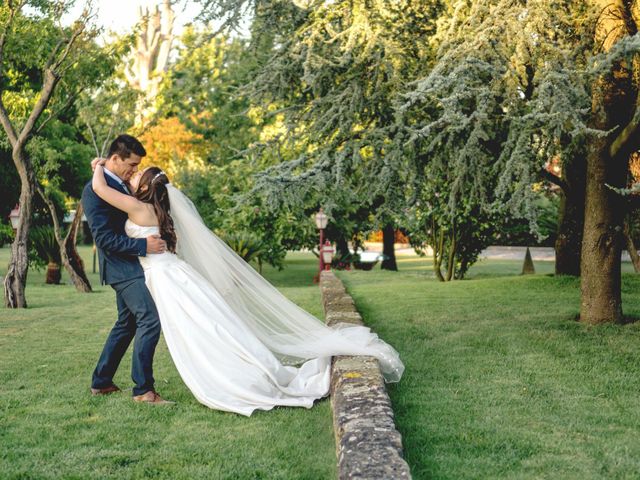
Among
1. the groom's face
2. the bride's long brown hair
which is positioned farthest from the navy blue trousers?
the groom's face

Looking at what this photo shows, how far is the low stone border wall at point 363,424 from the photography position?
13.9ft

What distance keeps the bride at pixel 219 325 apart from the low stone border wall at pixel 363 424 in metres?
0.30

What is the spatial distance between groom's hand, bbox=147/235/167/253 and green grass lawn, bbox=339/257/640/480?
90.8 inches

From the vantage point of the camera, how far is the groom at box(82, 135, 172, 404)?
21.2 feet

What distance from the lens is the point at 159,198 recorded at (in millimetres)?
6797

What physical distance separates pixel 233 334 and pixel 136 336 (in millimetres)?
800

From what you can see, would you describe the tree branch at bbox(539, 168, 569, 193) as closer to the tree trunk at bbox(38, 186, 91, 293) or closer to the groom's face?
the groom's face

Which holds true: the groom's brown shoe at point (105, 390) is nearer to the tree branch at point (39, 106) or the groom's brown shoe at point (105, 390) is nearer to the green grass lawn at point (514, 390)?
the green grass lawn at point (514, 390)

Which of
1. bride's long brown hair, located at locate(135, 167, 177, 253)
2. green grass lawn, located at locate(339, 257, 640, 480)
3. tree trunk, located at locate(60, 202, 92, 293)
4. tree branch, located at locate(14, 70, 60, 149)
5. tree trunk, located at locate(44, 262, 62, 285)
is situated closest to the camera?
green grass lawn, located at locate(339, 257, 640, 480)

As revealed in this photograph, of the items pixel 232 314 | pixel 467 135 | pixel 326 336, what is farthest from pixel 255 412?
pixel 467 135

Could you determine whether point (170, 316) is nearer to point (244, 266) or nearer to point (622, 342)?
point (244, 266)

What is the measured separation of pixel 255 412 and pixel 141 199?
207 centimetres

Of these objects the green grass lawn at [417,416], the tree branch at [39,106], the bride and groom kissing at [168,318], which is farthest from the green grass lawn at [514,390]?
the tree branch at [39,106]

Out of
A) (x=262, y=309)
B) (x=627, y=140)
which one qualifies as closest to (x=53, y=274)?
(x=262, y=309)
